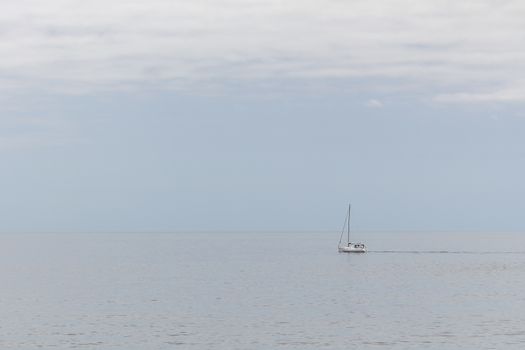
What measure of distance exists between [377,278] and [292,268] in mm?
36869

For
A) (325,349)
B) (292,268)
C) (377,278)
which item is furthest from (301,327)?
(292,268)

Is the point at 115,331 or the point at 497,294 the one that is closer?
the point at 115,331

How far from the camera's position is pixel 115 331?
79.2m

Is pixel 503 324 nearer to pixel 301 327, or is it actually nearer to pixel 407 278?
pixel 301 327

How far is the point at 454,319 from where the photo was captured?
88188 mm

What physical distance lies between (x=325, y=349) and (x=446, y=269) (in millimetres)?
113817

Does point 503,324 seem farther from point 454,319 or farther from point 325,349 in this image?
point 325,349

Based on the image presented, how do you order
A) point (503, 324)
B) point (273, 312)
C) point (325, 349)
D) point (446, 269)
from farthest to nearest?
point (446, 269)
point (273, 312)
point (503, 324)
point (325, 349)

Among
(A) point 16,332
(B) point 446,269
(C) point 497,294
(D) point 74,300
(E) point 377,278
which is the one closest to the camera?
(A) point 16,332

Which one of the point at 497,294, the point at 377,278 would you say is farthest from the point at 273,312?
the point at 377,278

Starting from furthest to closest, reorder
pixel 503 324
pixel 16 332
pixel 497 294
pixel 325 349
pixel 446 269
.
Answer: pixel 446 269 < pixel 497 294 < pixel 503 324 < pixel 16 332 < pixel 325 349

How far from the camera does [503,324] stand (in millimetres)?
83812

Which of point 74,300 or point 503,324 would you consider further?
point 74,300

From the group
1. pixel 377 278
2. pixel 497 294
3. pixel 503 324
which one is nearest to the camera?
pixel 503 324
